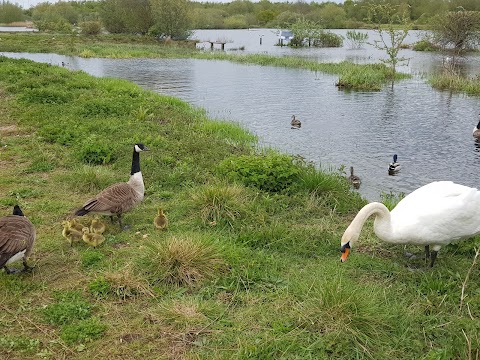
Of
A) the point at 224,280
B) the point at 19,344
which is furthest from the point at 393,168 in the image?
the point at 19,344

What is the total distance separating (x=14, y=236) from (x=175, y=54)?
166 ft

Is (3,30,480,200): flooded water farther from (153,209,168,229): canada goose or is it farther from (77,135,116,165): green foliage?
(153,209,168,229): canada goose

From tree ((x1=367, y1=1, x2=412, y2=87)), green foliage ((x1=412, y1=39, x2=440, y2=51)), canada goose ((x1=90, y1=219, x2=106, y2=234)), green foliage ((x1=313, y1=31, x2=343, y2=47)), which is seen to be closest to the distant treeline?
tree ((x1=367, y1=1, x2=412, y2=87))

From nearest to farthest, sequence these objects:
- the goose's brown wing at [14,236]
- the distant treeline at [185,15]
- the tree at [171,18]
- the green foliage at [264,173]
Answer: the goose's brown wing at [14,236] < the green foliage at [264,173] < the tree at [171,18] < the distant treeline at [185,15]

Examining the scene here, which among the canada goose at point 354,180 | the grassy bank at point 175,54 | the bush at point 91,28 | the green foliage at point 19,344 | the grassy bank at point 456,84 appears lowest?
the canada goose at point 354,180

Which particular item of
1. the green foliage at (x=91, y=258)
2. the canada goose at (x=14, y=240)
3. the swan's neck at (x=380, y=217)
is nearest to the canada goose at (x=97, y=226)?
the green foliage at (x=91, y=258)

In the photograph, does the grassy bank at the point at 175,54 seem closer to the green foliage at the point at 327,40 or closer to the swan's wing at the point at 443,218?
the green foliage at the point at 327,40

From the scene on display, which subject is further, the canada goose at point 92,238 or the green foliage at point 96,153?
the green foliage at point 96,153

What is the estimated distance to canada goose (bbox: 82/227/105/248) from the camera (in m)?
6.46

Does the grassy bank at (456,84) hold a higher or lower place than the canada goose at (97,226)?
higher

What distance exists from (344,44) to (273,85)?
40.5 meters

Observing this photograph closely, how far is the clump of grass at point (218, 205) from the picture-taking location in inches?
288

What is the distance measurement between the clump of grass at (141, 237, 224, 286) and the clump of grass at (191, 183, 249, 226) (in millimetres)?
1388

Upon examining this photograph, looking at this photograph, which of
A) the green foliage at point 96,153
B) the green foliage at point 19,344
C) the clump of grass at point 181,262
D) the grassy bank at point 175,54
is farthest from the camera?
the grassy bank at point 175,54
